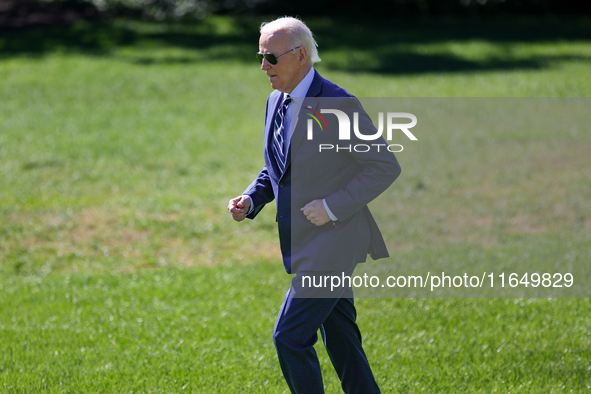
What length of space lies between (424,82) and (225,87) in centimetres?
494

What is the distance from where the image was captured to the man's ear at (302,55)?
333cm

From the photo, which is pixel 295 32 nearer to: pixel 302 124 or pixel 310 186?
pixel 302 124

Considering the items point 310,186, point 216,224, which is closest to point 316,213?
point 310,186

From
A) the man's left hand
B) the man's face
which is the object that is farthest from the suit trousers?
the man's face

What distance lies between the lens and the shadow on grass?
18.6m

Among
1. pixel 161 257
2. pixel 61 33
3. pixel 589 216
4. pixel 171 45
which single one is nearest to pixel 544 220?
pixel 589 216

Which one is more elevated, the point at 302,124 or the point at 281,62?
the point at 281,62

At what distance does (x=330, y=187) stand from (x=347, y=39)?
1843cm

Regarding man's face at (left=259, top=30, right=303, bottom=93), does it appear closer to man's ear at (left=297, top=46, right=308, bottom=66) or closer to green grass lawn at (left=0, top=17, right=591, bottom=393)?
man's ear at (left=297, top=46, right=308, bottom=66)

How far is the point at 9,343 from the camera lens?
5.07 m

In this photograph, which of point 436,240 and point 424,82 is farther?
point 424,82

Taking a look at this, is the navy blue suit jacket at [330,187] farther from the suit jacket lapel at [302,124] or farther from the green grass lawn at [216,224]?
the green grass lawn at [216,224]

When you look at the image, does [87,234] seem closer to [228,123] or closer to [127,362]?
[127,362]

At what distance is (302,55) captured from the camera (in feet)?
11.0
